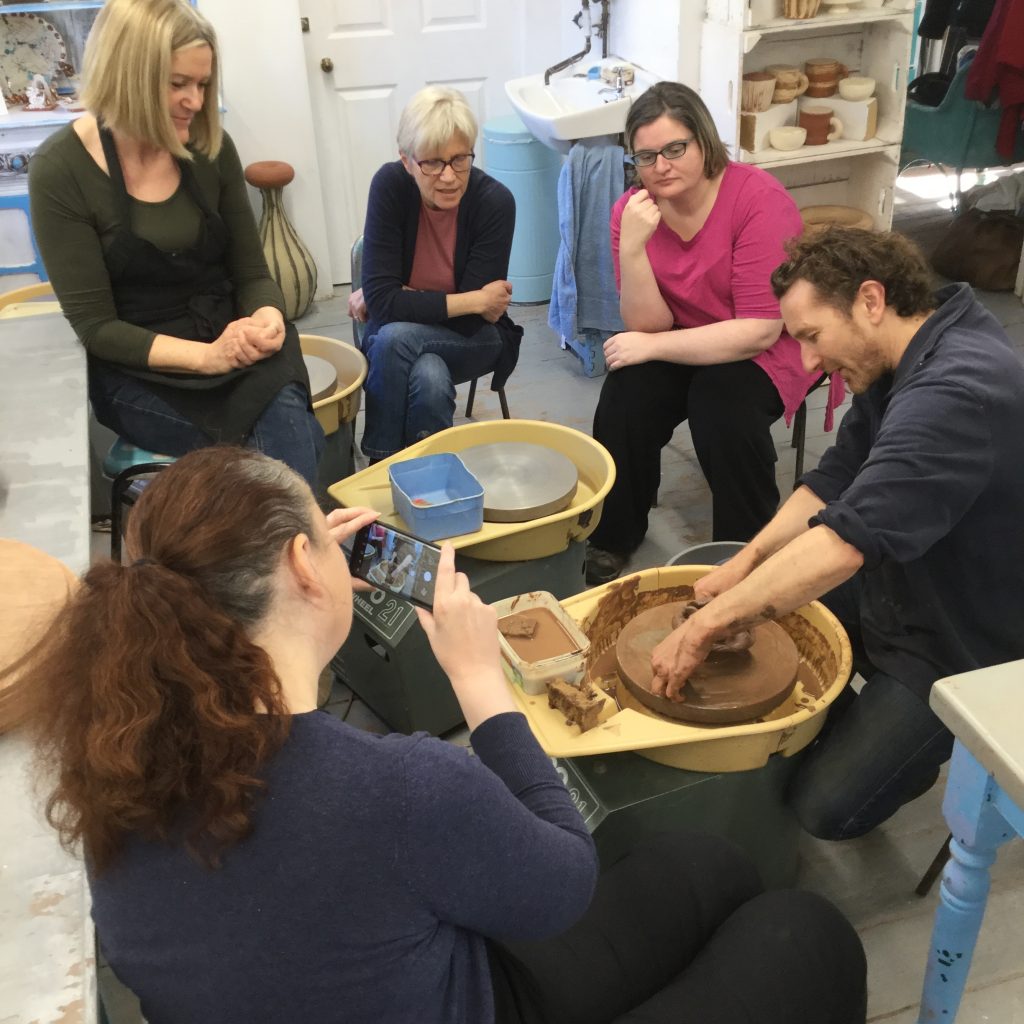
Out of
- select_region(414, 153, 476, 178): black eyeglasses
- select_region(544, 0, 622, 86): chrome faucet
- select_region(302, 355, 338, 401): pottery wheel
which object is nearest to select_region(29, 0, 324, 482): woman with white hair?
select_region(302, 355, 338, 401): pottery wheel

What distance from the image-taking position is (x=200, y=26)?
2170mm

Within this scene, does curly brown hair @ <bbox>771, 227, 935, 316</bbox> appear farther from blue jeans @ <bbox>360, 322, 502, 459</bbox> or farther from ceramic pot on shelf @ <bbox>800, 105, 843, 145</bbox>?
ceramic pot on shelf @ <bbox>800, 105, 843, 145</bbox>

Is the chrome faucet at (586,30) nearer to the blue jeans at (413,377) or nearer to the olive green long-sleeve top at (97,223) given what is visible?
the blue jeans at (413,377)

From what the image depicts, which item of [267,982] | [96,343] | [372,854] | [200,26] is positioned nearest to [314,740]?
[372,854]

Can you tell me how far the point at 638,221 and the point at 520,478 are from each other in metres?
0.79

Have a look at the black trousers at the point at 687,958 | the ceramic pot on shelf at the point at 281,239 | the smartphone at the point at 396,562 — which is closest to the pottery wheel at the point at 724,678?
the black trousers at the point at 687,958

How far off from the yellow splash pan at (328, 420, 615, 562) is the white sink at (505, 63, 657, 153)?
1341mm

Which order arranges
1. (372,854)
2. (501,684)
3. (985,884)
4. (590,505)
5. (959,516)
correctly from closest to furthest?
(372,854) < (501,684) < (985,884) < (959,516) < (590,505)

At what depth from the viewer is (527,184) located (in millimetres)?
4148

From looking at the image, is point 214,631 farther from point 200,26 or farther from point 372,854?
point 200,26

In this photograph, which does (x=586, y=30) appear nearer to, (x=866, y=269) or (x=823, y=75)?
(x=823, y=75)

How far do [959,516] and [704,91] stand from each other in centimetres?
254

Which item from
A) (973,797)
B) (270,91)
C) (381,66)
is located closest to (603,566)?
(973,797)

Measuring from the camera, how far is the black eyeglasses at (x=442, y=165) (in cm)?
268
